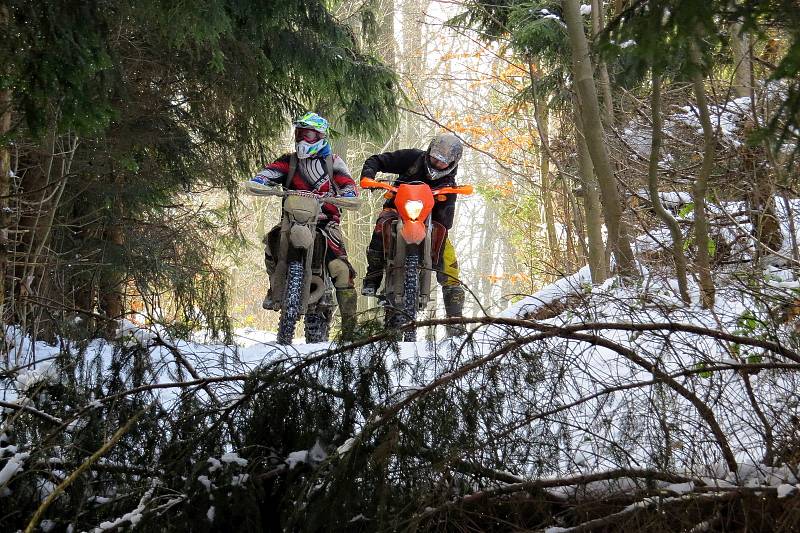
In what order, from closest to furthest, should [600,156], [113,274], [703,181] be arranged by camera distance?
[703,181], [600,156], [113,274]

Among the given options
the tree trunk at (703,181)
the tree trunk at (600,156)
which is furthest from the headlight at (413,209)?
the tree trunk at (703,181)

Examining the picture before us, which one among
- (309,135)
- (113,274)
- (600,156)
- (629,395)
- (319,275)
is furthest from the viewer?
(113,274)

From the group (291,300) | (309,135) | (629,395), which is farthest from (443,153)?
(629,395)

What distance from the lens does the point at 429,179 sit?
7.79 meters

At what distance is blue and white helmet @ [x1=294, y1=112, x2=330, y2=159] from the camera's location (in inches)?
296

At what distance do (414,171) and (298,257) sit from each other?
1.30 metres

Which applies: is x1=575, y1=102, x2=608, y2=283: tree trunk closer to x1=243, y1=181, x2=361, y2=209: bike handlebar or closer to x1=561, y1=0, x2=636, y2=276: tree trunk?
x1=561, y1=0, x2=636, y2=276: tree trunk

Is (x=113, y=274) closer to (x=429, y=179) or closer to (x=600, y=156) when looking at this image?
(x=429, y=179)

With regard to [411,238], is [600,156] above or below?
above

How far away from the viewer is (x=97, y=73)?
3.76 meters

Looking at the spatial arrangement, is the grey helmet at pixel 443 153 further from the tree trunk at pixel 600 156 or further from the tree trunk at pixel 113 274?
the tree trunk at pixel 113 274

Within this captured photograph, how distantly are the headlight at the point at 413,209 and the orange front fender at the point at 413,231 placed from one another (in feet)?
0.14

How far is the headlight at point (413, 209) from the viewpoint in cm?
736

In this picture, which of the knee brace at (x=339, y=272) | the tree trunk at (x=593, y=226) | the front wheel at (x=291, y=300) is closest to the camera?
the front wheel at (x=291, y=300)
